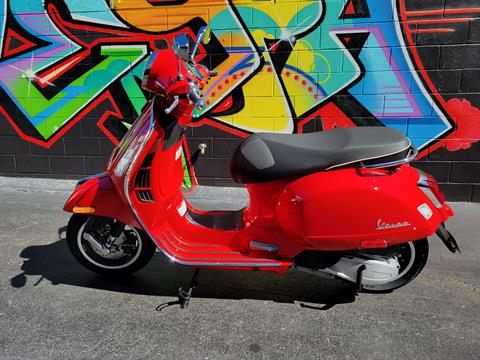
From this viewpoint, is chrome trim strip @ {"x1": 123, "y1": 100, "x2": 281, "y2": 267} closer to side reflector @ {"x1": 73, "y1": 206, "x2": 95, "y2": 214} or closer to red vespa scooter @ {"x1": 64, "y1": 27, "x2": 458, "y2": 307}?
red vespa scooter @ {"x1": 64, "y1": 27, "x2": 458, "y2": 307}

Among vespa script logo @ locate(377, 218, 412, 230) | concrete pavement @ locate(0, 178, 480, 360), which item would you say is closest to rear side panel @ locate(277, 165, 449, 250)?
vespa script logo @ locate(377, 218, 412, 230)

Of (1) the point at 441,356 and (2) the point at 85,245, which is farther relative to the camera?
(2) the point at 85,245

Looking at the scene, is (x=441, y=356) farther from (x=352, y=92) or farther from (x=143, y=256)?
(x=352, y=92)

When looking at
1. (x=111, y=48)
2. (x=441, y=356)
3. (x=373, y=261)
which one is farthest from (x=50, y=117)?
(x=441, y=356)

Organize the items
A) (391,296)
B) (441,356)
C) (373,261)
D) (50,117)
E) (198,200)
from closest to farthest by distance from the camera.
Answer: (441,356), (373,261), (391,296), (198,200), (50,117)

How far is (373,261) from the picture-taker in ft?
7.85

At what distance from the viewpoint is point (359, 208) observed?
7.06 feet

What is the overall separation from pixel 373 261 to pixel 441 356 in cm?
59

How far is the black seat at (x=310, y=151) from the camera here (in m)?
2.13

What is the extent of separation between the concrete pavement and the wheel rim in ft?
0.40

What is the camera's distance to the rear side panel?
2137 millimetres

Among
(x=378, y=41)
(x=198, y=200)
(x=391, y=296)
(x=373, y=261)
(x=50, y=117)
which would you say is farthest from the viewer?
(x=50, y=117)

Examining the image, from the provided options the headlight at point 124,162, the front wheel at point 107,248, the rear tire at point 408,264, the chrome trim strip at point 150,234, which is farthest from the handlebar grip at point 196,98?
the rear tire at point 408,264

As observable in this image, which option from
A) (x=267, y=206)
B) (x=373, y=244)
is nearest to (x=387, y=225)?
(x=373, y=244)
